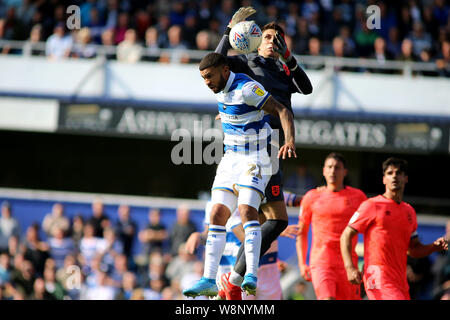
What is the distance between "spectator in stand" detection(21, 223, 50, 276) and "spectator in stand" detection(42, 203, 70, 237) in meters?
0.24

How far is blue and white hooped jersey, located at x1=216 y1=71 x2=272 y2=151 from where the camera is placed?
20.8 ft

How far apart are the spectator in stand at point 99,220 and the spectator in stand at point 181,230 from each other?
128 cm

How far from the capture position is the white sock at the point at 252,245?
20.6 ft

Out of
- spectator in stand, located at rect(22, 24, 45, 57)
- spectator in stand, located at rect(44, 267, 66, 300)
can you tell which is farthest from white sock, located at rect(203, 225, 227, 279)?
spectator in stand, located at rect(22, 24, 45, 57)

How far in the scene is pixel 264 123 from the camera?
6.67m

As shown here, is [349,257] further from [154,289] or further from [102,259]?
[102,259]

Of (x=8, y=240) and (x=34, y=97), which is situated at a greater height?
(x=34, y=97)

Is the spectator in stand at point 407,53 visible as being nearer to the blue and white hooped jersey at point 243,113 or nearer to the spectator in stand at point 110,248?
the spectator in stand at point 110,248

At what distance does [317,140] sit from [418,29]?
336 cm

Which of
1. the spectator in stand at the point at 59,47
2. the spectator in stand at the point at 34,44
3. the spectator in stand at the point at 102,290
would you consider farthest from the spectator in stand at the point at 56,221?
the spectator in stand at the point at 34,44

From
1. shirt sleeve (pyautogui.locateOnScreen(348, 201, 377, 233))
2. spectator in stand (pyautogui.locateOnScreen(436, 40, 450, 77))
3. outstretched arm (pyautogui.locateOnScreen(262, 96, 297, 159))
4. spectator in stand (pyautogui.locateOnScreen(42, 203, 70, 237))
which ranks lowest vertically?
shirt sleeve (pyautogui.locateOnScreen(348, 201, 377, 233))

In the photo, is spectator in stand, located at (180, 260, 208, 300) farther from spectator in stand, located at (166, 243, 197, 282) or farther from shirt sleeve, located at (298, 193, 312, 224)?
shirt sleeve, located at (298, 193, 312, 224)
